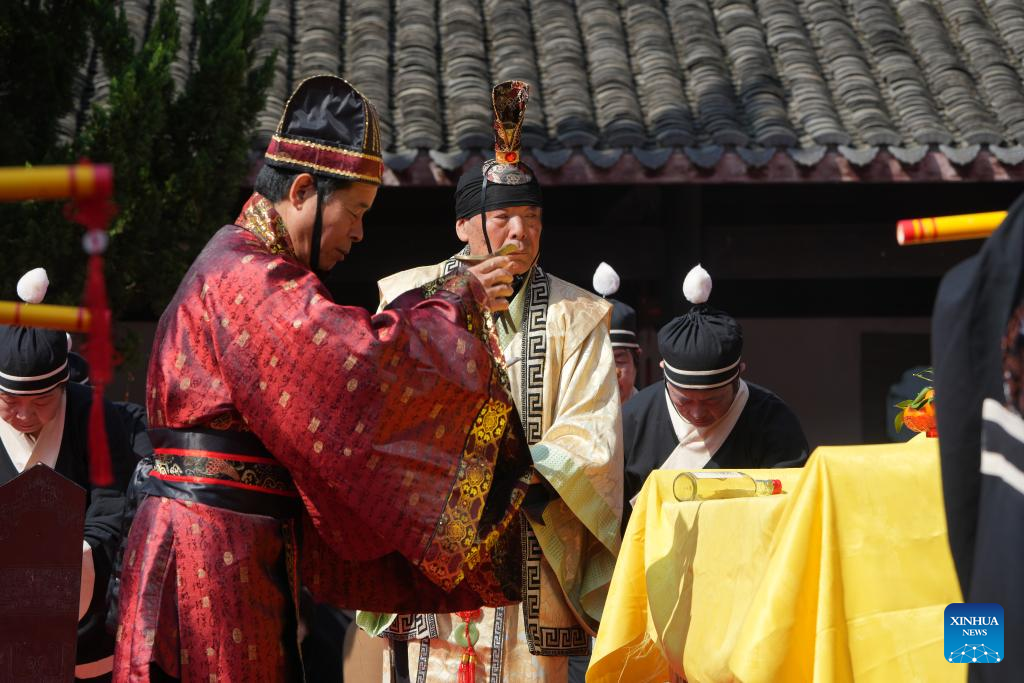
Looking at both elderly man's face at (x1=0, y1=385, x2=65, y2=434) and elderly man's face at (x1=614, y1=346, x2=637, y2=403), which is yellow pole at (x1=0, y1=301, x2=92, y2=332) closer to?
elderly man's face at (x1=0, y1=385, x2=65, y2=434)

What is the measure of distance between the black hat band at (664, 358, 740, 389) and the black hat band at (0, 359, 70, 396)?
240cm

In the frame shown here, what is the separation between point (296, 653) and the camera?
3.08 metres

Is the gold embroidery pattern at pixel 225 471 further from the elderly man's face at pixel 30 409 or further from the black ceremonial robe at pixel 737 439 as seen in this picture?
the elderly man's face at pixel 30 409

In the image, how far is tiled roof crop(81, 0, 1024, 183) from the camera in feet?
24.1

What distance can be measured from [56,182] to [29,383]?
3.51 meters

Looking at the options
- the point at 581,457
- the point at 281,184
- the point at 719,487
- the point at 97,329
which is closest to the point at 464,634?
the point at 581,457

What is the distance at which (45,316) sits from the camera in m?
2.10

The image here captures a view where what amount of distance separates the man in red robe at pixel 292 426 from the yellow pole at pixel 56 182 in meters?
1.09

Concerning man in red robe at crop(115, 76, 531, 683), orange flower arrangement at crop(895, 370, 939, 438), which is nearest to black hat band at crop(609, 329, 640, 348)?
orange flower arrangement at crop(895, 370, 939, 438)

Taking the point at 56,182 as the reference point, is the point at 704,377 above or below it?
below

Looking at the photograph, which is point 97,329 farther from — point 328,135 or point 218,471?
point 328,135

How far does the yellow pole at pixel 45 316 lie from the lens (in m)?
2.07

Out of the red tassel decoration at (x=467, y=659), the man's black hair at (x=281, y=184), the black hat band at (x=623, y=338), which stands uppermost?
the man's black hair at (x=281, y=184)

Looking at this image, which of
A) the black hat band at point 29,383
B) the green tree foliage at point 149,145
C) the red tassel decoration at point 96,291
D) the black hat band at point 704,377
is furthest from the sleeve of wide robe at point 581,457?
the green tree foliage at point 149,145
